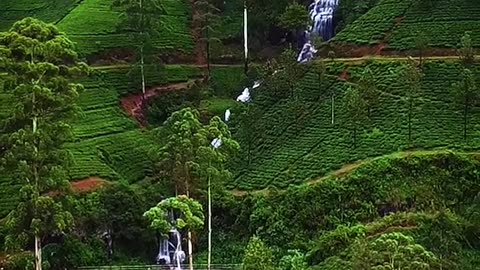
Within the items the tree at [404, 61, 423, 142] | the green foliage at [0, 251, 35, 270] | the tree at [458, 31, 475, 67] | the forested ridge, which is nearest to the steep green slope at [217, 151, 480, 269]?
the forested ridge

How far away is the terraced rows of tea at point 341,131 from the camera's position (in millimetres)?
41094

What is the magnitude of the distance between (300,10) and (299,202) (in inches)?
822

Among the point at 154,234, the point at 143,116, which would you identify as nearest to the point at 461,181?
the point at 154,234

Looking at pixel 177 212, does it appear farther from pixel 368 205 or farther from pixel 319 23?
pixel 319 23

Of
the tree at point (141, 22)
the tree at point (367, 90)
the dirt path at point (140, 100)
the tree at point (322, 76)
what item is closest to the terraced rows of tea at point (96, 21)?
the tree at point (141, 22)

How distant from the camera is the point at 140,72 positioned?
53.9 m

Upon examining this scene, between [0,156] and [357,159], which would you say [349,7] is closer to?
[357,159]

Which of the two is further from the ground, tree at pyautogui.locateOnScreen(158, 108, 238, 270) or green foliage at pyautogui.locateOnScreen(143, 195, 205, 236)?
tree at pyautogui.locateOnScreen(158, 108, 238, 270)

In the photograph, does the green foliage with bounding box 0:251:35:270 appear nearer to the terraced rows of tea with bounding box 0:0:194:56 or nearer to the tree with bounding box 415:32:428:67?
the terraced rows of tea with bounding box 0:0:194:56

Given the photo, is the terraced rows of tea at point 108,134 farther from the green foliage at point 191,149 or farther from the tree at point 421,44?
the tree at point 421,44

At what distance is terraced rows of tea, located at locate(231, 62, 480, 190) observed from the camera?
4109cm

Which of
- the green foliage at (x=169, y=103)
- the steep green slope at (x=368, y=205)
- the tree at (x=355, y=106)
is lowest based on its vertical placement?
the steep green slope at (x=368, y=205)

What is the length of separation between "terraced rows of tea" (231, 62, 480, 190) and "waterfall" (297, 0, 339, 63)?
25.7ft

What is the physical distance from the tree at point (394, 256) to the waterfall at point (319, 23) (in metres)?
35.8
